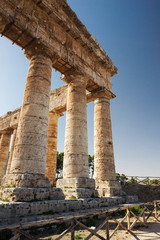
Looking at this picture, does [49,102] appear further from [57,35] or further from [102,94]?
[102,94]

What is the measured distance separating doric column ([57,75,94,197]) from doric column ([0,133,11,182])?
13408 mm

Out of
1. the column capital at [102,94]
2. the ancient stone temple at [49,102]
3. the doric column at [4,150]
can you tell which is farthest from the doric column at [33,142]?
the doric column at [4,150]

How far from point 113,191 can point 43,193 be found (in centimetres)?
542

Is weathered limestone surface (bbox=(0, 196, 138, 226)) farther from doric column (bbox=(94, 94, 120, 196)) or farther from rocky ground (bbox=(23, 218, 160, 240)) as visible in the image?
doric column (bbox=(94, 94, 120, 196))

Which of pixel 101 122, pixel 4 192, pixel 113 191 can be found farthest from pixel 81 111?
pixel 4 192

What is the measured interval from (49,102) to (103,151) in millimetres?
5170

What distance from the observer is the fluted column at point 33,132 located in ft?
21.5

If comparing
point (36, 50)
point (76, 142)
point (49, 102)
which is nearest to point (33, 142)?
point (49, 102)

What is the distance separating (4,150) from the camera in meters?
20.3

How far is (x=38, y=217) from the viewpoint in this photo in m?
5.11

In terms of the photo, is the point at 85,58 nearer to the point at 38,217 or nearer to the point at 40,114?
the point at 40,114

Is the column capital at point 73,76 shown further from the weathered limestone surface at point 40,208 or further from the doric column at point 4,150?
the doric column at point 4,150

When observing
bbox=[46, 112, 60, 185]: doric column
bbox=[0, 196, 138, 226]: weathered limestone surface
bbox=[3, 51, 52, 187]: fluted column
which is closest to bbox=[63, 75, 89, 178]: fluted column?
bbox=[0, 196, 138, 226]: weathered limestone surface

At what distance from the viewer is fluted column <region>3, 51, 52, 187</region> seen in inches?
258
